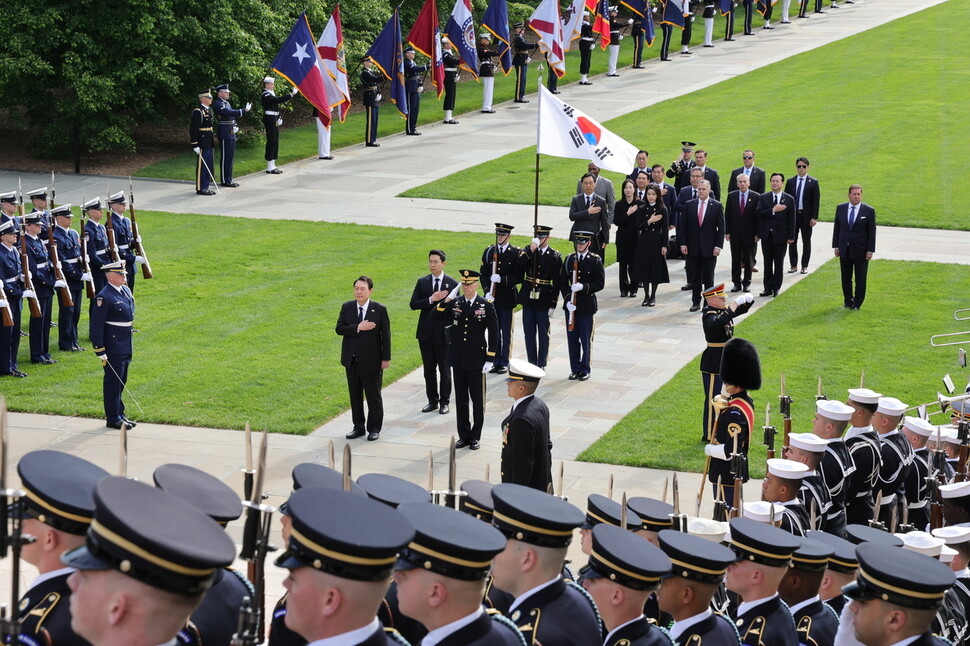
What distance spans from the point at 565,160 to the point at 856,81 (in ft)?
47.8

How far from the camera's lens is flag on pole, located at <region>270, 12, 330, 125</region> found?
23.4 metres

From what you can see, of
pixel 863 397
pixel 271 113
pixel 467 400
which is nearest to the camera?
pixel 863 397

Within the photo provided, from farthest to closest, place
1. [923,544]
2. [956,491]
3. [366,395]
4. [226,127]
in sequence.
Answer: [226,127] → [366,395] → [956,491] → [923,544]

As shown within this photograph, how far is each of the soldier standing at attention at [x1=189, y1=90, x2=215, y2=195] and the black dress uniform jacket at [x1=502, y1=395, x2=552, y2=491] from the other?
1708cm

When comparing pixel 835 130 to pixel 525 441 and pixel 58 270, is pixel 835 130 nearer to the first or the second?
pixel 58 270

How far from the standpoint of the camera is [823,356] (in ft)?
53.4

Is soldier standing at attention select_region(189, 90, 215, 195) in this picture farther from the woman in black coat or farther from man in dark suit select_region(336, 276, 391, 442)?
man in dark suit select_region(336, 276, 391, 442)

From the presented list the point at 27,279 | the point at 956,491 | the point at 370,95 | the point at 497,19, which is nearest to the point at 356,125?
the point at 370,95

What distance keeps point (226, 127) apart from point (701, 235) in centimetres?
1155

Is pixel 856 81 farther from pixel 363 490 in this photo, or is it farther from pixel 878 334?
pixel 363 490

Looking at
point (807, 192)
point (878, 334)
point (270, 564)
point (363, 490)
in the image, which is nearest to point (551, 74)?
point (807, 192)

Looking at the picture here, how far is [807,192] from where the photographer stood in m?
20.2

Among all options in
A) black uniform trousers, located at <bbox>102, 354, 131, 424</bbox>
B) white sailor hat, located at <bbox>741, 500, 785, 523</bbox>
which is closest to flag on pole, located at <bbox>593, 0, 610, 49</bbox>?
black uniform trousers, located at <bbox>102, 354, 131, 424</bbox>

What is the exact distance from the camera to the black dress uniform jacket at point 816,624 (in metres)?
5.84
